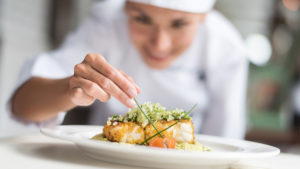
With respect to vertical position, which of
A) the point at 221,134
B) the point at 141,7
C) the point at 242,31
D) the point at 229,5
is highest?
the point at 229,5

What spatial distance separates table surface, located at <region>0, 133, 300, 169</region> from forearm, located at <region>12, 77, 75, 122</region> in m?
0.22

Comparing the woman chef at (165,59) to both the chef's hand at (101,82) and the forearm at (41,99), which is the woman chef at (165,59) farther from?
the chef's hand at (101,82)

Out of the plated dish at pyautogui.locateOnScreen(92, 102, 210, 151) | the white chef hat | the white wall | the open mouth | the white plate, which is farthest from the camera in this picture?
the white wall

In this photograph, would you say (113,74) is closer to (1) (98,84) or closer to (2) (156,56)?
(1) (98,84)

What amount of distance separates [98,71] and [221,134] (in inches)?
54.1

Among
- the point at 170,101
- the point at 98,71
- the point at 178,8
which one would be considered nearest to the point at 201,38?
the point at 170,101

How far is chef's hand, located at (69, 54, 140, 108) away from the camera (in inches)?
32.2

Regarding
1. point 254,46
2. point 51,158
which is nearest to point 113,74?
point 51,158

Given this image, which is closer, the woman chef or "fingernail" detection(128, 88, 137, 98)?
"fingernail" detection(128, 88, 137, 98)

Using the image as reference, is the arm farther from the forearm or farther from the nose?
the nose

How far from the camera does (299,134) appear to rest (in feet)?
13.9

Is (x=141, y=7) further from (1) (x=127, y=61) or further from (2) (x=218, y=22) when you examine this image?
(2) (x=218, y=22)

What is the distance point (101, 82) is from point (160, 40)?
72cm

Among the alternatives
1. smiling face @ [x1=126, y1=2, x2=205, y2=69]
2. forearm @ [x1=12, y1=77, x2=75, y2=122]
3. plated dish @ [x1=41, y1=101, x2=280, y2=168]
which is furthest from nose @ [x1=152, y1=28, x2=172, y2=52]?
plated dish @ [x1=41, y1=101, x2=280, y2=168]
